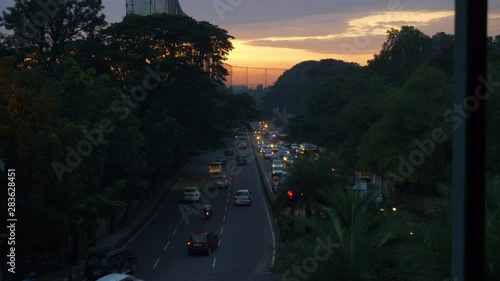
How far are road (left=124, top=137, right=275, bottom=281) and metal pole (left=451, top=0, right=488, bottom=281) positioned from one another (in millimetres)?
19577

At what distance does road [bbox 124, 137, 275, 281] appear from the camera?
2281cm

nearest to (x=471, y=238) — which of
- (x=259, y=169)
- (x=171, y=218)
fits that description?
(x=171, y=218)

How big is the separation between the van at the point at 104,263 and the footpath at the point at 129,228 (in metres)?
0.75

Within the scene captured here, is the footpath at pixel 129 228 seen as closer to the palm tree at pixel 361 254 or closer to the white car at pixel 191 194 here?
the white car at pixel 191 194

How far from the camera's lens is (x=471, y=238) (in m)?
2.35

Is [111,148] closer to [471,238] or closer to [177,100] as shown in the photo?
[177,100]

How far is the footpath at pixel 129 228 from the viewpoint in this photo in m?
22.7

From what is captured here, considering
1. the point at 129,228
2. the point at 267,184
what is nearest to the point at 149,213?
the point at 129,228

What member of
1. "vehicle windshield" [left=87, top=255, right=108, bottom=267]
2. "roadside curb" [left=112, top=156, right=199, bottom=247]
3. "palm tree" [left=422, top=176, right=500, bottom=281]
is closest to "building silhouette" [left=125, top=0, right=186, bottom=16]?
"roadside curb" [left=112, top=156, right=199, bottom=247]

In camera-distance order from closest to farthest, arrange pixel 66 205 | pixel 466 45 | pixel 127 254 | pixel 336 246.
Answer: pixel 466 45 < pixel 336 246 < pixel 66 205 < pixel 127 254

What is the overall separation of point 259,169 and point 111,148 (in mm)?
35499

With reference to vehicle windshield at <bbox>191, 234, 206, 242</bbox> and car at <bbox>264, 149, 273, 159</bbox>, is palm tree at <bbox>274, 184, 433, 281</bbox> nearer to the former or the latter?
vehicle windshield at <bbox>191, 234, 206, 242</bbox>

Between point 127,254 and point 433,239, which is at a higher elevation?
point 433,239

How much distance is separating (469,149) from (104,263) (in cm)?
2009
